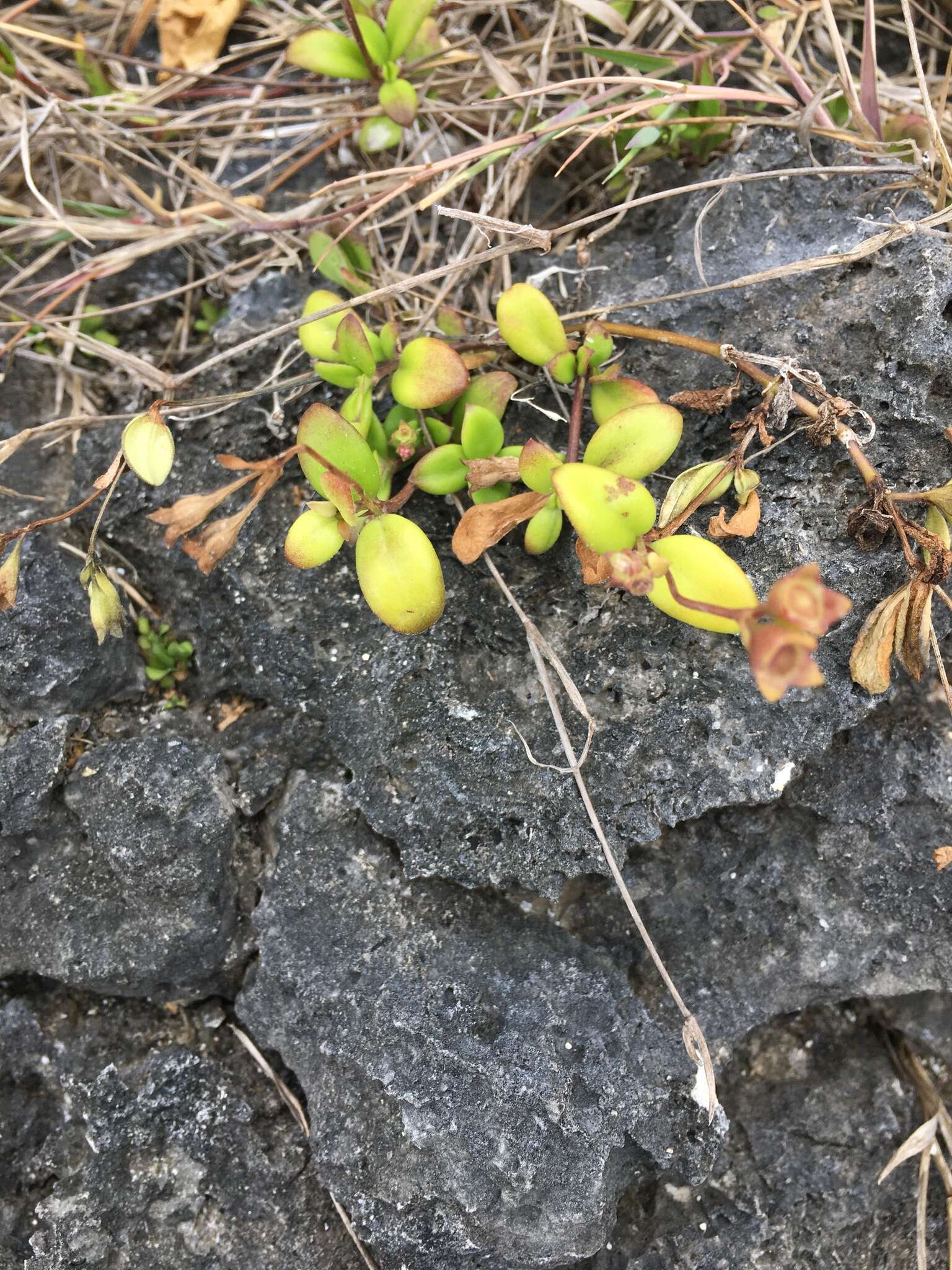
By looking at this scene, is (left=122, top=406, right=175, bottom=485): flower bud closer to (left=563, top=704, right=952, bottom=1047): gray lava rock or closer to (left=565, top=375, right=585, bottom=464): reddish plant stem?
(left=565, top=375, right=585, bottom=464): reddish plant stem

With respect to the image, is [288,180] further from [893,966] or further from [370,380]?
[893,966]

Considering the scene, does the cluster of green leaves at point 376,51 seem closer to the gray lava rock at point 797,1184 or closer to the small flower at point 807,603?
the small flower at point 807,603

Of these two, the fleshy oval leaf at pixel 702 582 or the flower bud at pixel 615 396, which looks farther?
the flower bud at pixel 615 396

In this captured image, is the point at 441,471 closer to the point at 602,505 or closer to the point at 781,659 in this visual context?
the point at 602,505

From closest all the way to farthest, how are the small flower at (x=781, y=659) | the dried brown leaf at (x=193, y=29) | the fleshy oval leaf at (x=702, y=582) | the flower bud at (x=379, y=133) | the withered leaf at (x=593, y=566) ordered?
the small flower at (x=781, y=659) < the fleshy oval leaf at (x=702, y=582) < the withered leaf at (x=593, y=566) < the flower bud at (x=379, y=133) < the dried brown leaf at (x=193, y=29)

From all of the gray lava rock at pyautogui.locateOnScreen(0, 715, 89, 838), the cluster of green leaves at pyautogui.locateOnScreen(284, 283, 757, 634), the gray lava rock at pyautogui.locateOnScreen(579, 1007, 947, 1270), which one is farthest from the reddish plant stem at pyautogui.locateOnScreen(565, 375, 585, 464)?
the gray lava rock at pyautogui.locateOnScreen(579, 1007, 947, 1270)

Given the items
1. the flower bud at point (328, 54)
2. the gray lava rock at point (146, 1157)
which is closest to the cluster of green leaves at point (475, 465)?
the flower bud at point (328, 54)

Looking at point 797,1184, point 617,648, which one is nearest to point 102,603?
point 617,648
